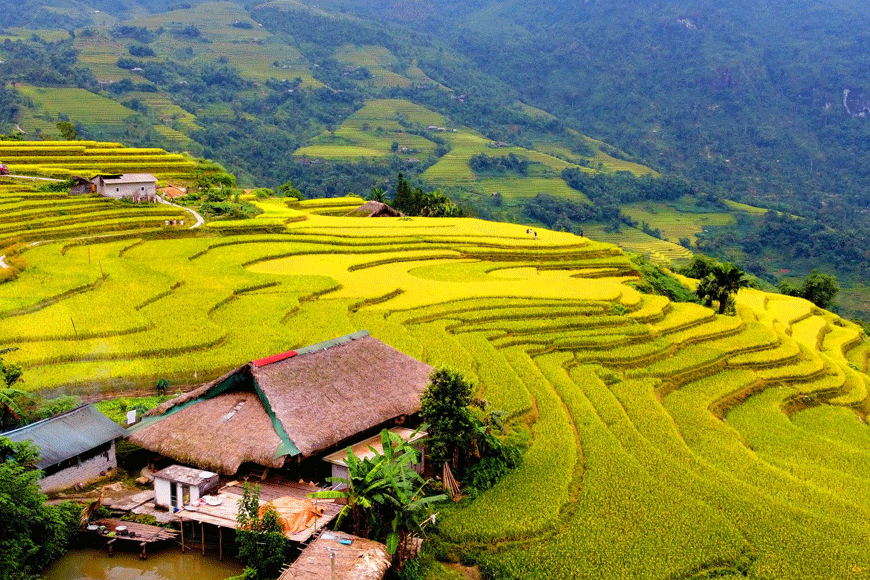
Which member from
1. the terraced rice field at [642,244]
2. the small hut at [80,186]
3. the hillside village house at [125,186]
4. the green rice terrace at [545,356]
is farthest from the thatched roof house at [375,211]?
the terraced rice field at [642,244]

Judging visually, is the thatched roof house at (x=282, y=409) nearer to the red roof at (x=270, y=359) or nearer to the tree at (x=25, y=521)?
the red roof at (x=270, y=359)

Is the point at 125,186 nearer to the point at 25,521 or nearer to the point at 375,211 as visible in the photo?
the point at 375,211

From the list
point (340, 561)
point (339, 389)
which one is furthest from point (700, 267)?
point (340, 561)

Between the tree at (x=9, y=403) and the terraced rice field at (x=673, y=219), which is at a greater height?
the tree at (x=9, y=403)

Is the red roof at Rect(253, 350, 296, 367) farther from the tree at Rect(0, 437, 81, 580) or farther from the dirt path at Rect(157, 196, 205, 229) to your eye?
the dirt path at Rect(157, 196, 205, 229)

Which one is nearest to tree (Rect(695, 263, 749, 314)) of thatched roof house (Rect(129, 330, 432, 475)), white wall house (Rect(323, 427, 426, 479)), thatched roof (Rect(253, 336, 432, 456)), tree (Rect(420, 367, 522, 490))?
thatched roof (Rect(253, 336, 432, 456))

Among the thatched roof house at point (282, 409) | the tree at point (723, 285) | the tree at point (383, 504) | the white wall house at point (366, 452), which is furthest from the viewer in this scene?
the tree at point (723, 285)
